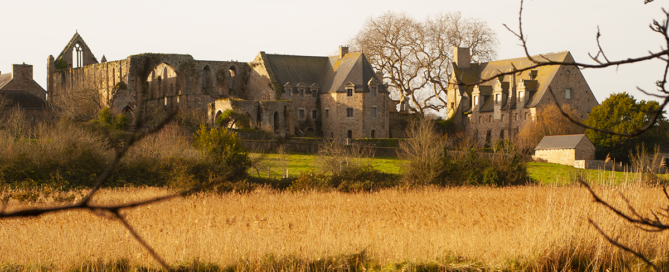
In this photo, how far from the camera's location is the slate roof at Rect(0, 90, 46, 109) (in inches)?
1764

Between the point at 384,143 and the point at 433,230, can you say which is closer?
the point at 433,230

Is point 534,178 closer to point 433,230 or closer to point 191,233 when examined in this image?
point 433,230

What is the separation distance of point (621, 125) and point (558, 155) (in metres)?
4.20

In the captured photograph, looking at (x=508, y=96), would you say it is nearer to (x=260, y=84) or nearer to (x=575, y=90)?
(x=575, y=90)

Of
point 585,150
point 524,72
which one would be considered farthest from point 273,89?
point 585,150

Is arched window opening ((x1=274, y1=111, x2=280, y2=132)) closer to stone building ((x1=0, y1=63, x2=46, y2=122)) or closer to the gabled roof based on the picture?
the gabled roof

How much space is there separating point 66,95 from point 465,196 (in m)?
35.6

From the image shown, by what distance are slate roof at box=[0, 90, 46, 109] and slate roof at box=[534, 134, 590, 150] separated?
35.0 metres

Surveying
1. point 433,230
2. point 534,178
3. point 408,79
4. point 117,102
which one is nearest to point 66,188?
point 433,230

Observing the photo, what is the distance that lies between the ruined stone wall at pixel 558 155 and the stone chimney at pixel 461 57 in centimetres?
1479

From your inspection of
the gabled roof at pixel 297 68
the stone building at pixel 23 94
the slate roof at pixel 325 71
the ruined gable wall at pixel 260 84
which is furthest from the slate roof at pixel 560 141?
the stone building at pixel 23 94

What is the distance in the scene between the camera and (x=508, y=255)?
33.5 ft

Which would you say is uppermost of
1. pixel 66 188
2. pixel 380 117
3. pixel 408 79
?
pixel 408 79

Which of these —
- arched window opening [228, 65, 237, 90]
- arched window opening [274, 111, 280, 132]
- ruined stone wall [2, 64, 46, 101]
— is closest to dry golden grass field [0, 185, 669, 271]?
arched window opening [274, 111, 280, 132]
